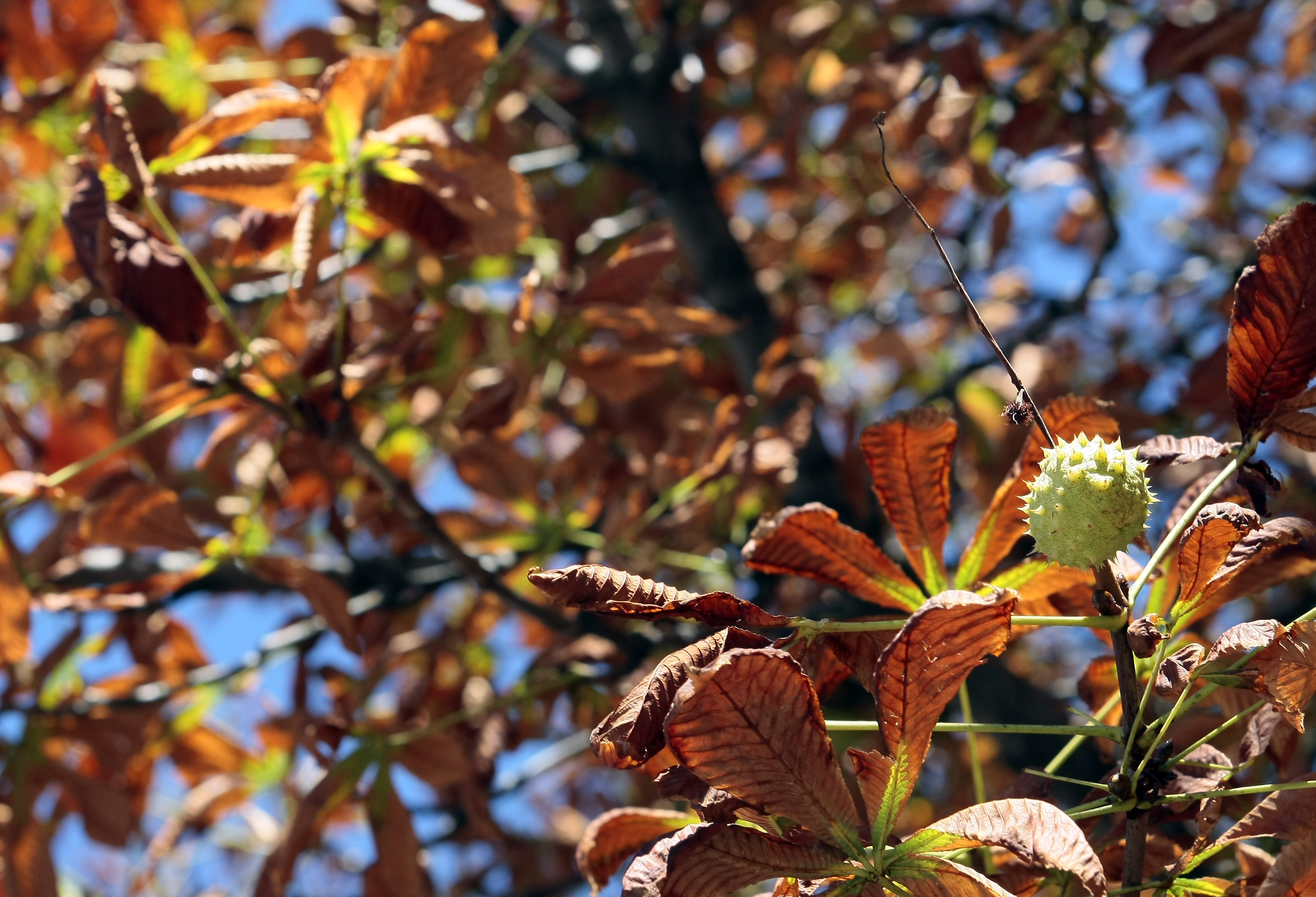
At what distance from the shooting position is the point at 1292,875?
2.15 ft

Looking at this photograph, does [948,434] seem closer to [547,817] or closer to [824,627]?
[824,627]

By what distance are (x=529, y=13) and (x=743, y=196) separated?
2.86 feet

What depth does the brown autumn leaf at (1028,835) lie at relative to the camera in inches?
23.6

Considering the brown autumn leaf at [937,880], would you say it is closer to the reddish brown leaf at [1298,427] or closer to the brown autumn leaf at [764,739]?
the brown autumn leaf at [764,739]

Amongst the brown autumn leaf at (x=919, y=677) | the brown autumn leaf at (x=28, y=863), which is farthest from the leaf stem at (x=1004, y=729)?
the brown autumn leaf at (x=28, y=863)

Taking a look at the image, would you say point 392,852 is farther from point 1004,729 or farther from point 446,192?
point 1004,729

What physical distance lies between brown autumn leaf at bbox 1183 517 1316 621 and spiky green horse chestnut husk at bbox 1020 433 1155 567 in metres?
0.09

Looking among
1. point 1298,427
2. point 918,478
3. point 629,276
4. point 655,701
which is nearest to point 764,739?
point 655,701

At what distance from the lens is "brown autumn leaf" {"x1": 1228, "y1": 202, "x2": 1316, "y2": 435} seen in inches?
29.0

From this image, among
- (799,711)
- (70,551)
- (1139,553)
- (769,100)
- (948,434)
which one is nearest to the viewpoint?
(799,711)

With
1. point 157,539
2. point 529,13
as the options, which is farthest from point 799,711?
point 529,13

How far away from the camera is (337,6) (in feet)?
6.77

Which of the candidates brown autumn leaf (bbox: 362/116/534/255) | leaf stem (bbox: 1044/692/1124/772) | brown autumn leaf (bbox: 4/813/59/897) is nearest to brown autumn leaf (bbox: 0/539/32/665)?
brown autumn leaf (bbox: 4/813/59/897)

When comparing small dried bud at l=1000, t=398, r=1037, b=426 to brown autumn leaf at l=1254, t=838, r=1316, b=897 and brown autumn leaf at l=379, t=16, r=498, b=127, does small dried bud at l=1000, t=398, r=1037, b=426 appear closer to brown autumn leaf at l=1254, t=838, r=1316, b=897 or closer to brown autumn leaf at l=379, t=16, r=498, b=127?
brown autumn leaf at l=1254, t=838, r=1316, b=897
